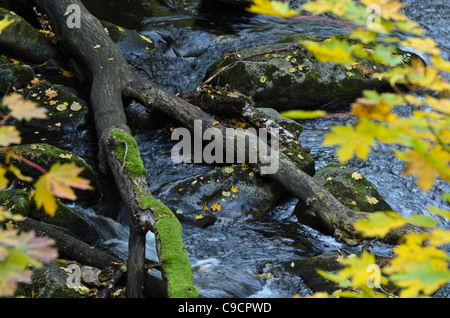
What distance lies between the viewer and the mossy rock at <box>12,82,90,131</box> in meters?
6.59

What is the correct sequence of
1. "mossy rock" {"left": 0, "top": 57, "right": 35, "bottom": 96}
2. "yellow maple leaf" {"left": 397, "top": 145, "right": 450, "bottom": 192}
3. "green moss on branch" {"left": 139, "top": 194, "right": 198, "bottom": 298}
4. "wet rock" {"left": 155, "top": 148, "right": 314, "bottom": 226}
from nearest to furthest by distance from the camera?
"yellow maple leaf" {"left": 397, "top": 145, "right": 450, "bottom": 192}
"green moss on branch" {"left": 139, "top": 194, "right": 198, "bottom": 298}
"wet rock" {"left": 155, "top": 148, "right": 314, "bottom": 226}
"mossy rock" {"left": 0, "top": 57, "right": 35, "bottom": 96}

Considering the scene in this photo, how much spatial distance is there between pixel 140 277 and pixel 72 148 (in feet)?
11.3

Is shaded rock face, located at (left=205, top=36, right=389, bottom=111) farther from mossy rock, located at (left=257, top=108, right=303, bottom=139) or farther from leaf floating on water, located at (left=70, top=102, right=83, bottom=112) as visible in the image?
leaf floating on water, located at (left=70, top=102, right=83, bottom=112)

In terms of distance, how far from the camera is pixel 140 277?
3.43m

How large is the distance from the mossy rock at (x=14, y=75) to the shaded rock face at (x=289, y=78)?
324 centimetres

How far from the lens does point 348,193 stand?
5.36 metres

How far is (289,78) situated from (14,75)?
4.83 metres

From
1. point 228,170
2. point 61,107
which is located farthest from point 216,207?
point 61,107

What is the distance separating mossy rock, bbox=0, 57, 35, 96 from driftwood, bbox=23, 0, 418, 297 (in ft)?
2.84

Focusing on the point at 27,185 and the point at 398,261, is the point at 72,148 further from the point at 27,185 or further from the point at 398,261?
the point at 398,261

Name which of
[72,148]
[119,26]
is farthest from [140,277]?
[119,26]

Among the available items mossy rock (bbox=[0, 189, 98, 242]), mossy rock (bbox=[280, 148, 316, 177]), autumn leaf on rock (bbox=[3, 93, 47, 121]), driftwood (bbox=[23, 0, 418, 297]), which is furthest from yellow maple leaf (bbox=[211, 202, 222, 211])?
autumn leaf on rock (bbox=[3, 93, 47, 121])

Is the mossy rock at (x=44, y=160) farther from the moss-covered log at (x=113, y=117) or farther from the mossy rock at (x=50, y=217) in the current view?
the mossy rock at (x=50, y=217)

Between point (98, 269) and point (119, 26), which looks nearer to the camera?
point (98, 269)
